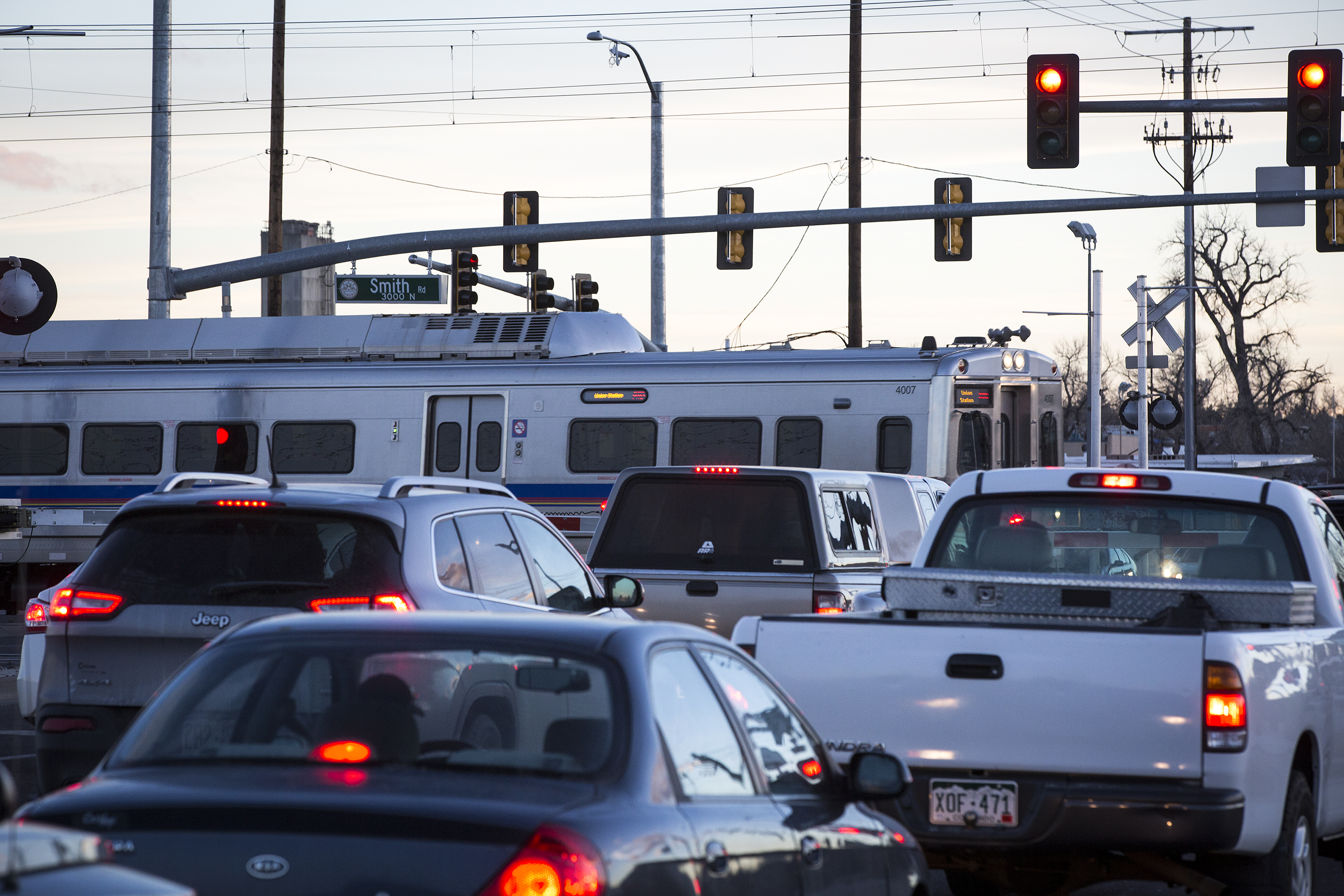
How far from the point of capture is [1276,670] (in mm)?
6621

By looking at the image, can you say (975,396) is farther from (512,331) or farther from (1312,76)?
(512,331)

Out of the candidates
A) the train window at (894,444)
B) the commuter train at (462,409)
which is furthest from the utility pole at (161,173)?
the train window at (894,444)

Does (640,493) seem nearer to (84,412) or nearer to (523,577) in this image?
(523,577)

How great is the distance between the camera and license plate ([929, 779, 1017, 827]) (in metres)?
6.55

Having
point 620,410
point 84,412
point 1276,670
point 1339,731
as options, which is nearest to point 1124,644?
point 1276,670

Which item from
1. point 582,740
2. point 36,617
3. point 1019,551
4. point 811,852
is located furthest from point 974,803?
point 36,617

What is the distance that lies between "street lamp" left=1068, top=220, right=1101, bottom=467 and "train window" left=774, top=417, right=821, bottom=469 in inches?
690

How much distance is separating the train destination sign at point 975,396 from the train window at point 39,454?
1234 cm

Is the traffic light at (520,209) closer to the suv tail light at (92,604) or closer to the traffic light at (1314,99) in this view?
the traffic light at (1314,99)

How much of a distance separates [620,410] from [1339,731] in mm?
16755

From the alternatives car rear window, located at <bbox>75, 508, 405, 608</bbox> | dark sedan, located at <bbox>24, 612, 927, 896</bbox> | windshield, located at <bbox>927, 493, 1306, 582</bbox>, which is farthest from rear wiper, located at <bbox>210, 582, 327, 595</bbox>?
dark sedan, located at <bbox>24, 612, 927, 896</bbox>

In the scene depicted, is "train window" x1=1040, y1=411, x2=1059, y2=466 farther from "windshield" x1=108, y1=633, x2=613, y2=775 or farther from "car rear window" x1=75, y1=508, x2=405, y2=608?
"windshield" x1=108, y1=633, x2=613, y2=775

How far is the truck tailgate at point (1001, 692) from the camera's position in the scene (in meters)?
6.34

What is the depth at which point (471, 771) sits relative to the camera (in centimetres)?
417
